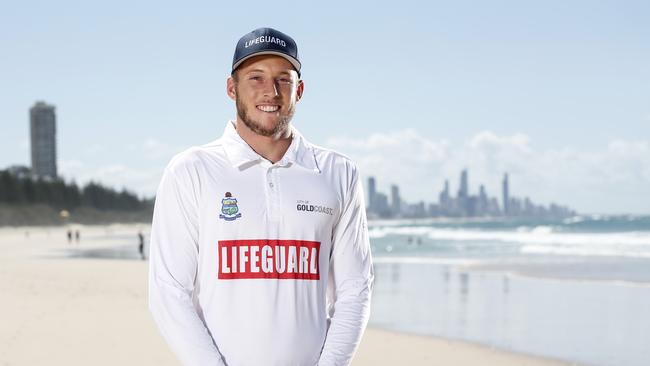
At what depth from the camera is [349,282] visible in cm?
251

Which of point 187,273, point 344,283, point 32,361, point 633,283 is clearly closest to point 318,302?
point 344,283

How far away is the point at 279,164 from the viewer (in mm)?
2430

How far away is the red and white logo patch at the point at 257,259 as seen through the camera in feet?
7.59

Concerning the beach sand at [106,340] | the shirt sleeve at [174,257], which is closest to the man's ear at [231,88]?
the shirt sleeve at [174,257]

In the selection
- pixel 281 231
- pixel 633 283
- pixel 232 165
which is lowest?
pixel 633 283

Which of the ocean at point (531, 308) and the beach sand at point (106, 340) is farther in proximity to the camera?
the ocean at point (531, 308)

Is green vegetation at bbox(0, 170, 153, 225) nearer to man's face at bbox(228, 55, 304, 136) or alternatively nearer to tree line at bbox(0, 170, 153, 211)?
tree line at bbox(0, 170, 153, 211)

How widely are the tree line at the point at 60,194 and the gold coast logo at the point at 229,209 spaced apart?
386 ft

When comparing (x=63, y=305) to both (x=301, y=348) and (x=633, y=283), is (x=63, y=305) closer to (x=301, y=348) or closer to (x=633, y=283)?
(x=301, y=348)

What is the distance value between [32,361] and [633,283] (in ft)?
51.6

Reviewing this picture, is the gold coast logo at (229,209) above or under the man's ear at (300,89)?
under

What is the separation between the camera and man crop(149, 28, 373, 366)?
2.32 metres

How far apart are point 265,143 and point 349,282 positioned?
1.83 ft

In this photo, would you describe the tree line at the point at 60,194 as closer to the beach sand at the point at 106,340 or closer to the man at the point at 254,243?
the beach sand at the point at 106,340
